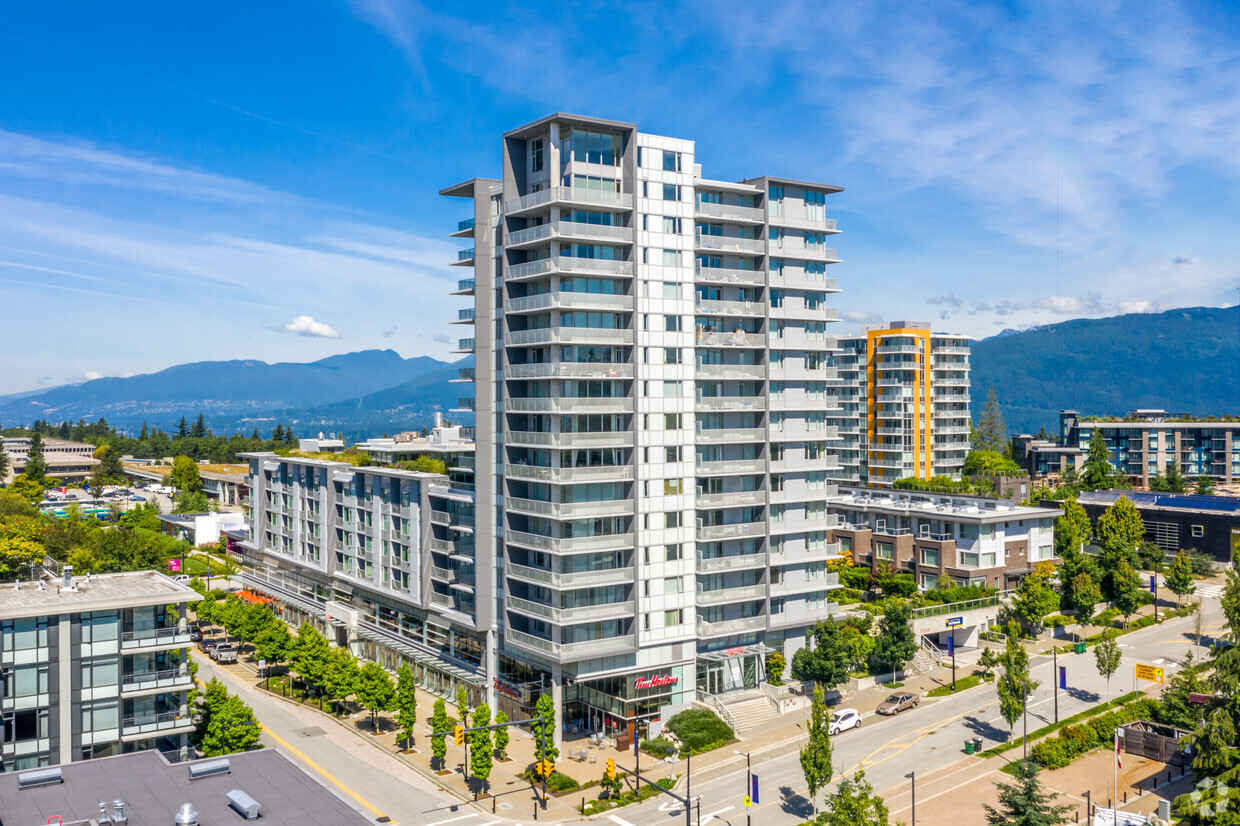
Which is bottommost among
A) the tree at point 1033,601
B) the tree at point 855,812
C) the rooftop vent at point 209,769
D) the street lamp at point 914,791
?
the street lamp at point 914,791

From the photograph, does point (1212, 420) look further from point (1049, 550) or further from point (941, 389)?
point (1049, 550)

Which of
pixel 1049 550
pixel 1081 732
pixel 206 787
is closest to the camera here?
pixel 206 787

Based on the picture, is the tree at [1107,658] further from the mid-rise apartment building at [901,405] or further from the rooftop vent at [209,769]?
the mid-rise apartment building at [901,405]

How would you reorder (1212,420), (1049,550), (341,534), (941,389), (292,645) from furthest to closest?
(1212,420)
(941,389)
(1049,550)
(341,534)
(292,645)

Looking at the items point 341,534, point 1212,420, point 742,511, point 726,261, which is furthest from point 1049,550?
point 1212,420

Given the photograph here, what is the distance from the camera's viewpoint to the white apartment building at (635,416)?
71312 mm

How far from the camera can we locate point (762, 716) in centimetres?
7494

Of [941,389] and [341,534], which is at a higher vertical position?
[941,389]

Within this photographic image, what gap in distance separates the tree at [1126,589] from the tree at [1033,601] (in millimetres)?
7967

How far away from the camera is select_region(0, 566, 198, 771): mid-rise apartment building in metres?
50.5

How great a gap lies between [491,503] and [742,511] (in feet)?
69.6

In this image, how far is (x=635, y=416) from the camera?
72.8m

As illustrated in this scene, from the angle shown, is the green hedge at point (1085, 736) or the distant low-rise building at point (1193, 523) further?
the distant low-rise building at point (1193, 523)

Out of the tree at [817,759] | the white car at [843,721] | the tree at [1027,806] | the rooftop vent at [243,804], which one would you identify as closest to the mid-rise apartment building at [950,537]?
the white car at [843,721]
